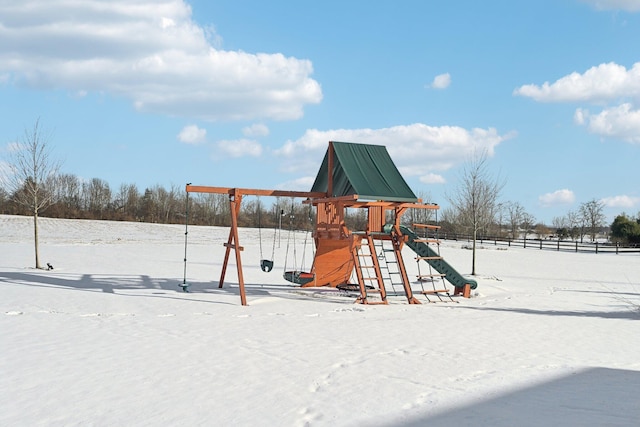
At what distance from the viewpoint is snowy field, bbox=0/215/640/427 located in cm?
560

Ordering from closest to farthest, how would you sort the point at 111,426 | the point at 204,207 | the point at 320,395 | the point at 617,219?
the point at 111,426
the point at 320,395
the point at 617,219
the point at 204,207

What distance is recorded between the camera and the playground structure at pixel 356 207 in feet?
50.2

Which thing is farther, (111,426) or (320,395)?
(320,395)

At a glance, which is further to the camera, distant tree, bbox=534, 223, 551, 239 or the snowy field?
distant tree, bbox=534, 223, 551, 239

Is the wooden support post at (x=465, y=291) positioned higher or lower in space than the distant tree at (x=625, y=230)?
lower

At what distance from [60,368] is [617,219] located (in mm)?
55584

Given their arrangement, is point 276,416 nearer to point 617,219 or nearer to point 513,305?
point 513,305

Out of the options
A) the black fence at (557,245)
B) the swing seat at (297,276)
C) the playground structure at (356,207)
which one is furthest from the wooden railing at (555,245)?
the swing seat at (297,276)

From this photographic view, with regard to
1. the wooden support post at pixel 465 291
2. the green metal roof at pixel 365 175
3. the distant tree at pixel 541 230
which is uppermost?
the green metal roof at pixel 365 175

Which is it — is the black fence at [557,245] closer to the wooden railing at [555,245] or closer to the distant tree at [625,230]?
the wooden railing at [555,245]

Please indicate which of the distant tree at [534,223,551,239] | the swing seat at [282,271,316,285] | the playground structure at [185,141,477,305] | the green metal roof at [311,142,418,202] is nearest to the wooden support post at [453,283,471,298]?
the playground structure at [185,141,477,305]

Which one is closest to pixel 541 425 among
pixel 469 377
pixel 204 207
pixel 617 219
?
pixel 469 377

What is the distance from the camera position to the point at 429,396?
6156mm

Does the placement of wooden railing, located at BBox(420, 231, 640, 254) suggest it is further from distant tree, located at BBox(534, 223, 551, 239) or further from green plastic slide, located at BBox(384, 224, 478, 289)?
distant tree, located at BBox(534, 223, 551, 239)
